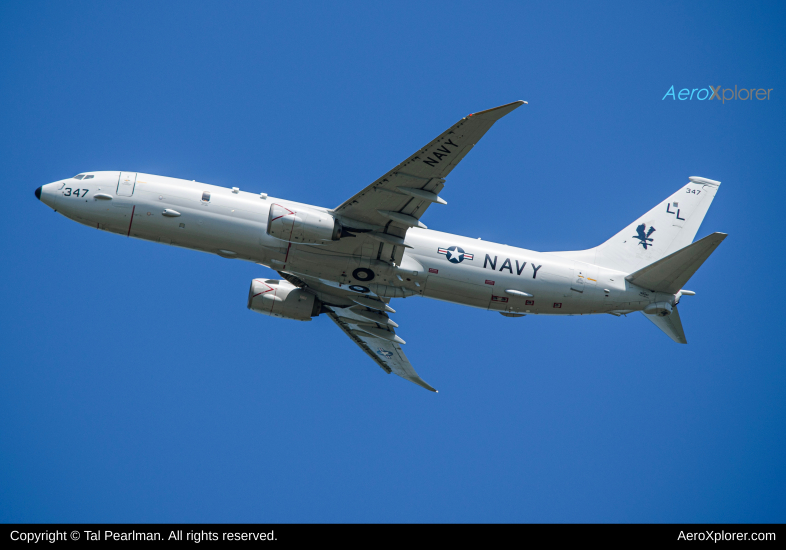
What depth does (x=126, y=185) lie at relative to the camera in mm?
36406

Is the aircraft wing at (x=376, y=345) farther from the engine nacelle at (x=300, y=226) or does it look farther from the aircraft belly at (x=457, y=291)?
the engine nacelle at (x=300, y=226)

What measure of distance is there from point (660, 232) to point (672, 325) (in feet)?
21.2

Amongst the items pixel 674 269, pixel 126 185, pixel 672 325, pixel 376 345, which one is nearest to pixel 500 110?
pixel 674 269

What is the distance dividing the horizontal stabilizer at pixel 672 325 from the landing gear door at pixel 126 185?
28100 mm

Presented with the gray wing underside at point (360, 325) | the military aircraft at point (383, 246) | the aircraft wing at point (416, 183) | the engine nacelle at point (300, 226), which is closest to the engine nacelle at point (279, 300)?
the gray wing underside at point (360, 325)

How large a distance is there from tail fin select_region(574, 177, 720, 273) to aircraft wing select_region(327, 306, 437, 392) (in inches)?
495

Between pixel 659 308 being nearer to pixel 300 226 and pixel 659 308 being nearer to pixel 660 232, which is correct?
pixel 660 232

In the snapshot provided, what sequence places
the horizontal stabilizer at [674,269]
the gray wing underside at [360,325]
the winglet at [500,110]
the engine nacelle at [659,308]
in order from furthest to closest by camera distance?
the gray wing underside at [360,325] < the engine nacelle at [659,308] < the horizontal stabilizer at [674,269] < the winglet at [500,110]

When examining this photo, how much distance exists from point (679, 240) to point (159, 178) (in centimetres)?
3009

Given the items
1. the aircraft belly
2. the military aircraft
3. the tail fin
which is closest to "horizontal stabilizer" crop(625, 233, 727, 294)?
the military aircraft

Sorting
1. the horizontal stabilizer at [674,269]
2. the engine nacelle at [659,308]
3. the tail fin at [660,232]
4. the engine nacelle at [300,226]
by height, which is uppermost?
the tail fin at [660,232]

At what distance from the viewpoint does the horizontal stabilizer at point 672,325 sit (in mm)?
39219

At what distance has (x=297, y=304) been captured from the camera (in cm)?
4178

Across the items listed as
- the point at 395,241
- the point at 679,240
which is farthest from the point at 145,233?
the point at 679,240
